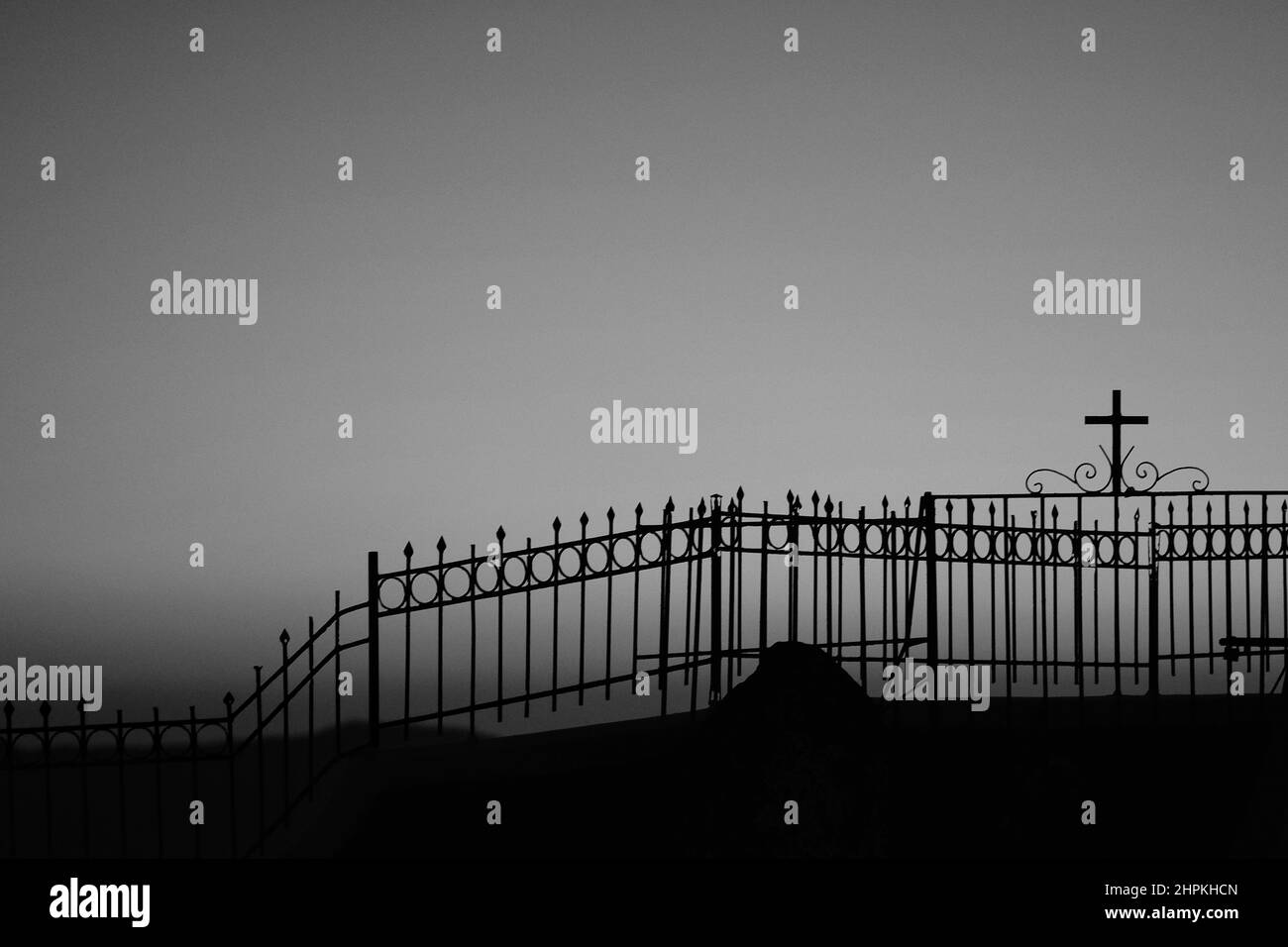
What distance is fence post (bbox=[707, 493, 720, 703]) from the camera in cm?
1091

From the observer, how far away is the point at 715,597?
11.0m

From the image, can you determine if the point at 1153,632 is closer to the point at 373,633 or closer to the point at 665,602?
the point at 665,602

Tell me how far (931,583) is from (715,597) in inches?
94.0

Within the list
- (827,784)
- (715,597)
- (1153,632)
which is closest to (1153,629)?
(1153,632)

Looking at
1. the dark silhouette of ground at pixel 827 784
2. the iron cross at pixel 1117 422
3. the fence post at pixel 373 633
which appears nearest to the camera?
the dark silhouette of ground at pixel 827 784

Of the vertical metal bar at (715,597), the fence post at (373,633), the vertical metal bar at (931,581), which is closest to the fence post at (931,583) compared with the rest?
the vertical metal bar at (931,581)

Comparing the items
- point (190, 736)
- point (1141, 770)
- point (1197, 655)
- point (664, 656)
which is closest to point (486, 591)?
point (664, 656)

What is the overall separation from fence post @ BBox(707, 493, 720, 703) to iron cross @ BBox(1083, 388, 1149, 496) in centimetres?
513

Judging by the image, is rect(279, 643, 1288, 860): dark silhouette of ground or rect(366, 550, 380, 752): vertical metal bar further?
rect(366, 550, 380, 752): vertical metal bar

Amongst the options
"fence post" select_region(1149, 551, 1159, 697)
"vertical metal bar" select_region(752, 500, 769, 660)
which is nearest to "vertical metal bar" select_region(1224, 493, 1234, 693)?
"fence post" select_region(1149, 551, 1159, 697)

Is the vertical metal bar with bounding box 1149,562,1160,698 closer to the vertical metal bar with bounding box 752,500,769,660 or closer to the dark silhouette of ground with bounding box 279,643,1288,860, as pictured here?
the dark silhouette of ground with bounding box 279,643,1288,860

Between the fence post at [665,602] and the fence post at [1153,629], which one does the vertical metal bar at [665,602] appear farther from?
the fence post at [1153,629]

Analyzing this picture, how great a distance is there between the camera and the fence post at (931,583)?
11.8 meters

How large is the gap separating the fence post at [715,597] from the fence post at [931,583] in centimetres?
223
